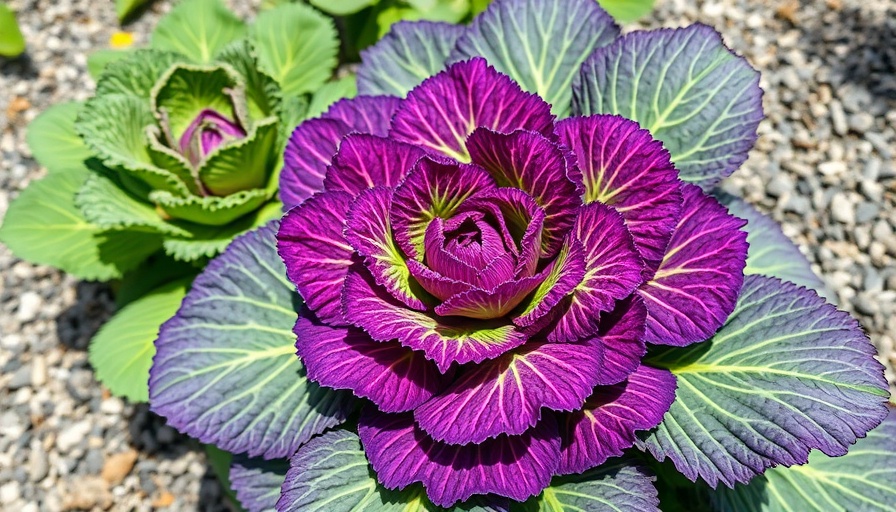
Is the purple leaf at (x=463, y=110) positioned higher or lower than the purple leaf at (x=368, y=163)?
higher

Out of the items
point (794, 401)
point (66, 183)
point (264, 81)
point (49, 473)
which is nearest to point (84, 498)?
point (49, 473)

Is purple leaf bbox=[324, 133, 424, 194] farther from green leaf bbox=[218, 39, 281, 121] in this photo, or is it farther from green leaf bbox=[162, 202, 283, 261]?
green leaf bbox=[218, 39, 281, 121]

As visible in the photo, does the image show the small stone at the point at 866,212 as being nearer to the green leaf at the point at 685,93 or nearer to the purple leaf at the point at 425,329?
the green leaf at the point at 685,93

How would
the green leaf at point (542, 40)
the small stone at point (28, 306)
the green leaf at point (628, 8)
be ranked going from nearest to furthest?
the green leaf at point (542, 40), the small stone at point (28, 306), the green leaf at point (628, 8)

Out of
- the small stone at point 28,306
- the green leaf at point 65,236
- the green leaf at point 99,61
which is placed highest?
the green leaf at point 99,61

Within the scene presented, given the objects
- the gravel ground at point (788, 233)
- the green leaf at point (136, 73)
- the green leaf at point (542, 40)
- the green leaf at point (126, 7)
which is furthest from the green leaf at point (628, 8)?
the green leaf at point (126, 7)

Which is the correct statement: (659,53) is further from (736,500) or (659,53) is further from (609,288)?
(736,500)
